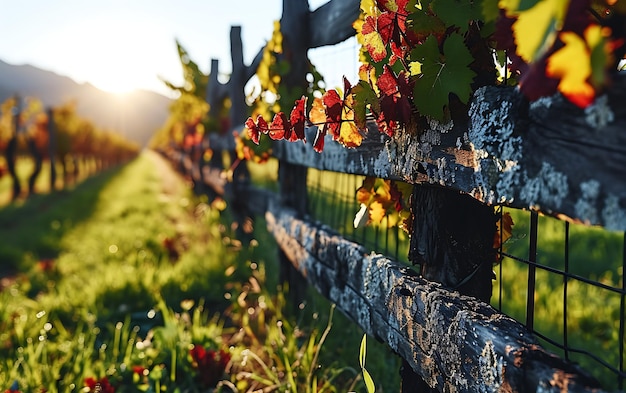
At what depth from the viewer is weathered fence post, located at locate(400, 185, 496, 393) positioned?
4.75 ft

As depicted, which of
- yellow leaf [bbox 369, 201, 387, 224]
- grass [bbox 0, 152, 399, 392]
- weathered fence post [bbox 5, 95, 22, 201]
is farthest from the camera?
weathered fence post [bbox 5, 95, 22, 201]

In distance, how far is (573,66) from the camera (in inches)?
25.0

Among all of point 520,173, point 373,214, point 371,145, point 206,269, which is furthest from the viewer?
point 206,269

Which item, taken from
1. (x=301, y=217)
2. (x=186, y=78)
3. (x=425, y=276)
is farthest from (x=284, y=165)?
(x=186, y=78)

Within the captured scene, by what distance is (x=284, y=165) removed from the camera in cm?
349

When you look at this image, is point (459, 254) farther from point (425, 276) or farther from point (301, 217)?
point (301, 217)

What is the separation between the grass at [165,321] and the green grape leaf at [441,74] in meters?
1.24

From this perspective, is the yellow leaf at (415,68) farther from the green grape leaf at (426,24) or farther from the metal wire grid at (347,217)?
the metal wire grid at (347,217)

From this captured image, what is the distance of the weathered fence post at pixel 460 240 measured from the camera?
1446 mm

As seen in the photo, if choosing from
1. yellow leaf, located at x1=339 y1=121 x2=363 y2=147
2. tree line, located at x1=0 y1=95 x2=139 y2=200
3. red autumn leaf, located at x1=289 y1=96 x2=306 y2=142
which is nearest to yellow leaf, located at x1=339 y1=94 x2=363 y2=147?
yellow leaf, located at x1=339 y1=121 x2=363 y2=147

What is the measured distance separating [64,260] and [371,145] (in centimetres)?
477

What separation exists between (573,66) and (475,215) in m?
0.84

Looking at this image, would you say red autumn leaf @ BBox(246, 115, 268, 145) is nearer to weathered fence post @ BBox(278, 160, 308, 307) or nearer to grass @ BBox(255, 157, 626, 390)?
grass @ BBox(255, 157, 626, 390)

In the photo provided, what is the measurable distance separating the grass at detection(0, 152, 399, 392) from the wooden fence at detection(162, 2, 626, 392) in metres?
0.64
